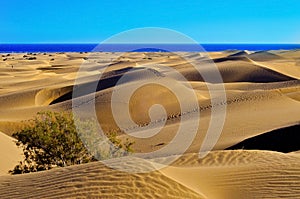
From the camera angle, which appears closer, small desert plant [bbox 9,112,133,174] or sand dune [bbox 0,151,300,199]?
sand dune [bbox 0,151,300,199]

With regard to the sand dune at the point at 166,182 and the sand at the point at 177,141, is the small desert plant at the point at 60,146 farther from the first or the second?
the sand dune at the point at 166,182

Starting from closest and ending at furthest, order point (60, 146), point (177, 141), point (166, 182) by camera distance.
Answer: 1. point (166, 182)
2. point (60, 146)
3. point (177, 141)

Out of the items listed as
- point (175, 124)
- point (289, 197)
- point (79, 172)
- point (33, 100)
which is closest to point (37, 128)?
point (79, 172)

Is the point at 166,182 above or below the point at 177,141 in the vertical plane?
above

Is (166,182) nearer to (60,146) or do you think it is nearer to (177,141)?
(60,146)

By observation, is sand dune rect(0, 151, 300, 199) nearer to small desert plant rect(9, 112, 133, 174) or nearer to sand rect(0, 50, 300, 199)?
sand rect(0, 50, 300, 199)

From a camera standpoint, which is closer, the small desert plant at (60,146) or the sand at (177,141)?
the sand at (177,141)

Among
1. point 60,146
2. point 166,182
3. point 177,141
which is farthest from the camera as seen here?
point 177,141

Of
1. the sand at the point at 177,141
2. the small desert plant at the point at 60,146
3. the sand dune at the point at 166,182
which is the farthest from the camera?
the small desert plant at the point at 60,146

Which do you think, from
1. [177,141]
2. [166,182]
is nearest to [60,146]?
[166,182]

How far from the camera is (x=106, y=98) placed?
982 inches

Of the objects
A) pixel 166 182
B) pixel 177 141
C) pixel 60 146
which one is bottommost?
pixel 177 141

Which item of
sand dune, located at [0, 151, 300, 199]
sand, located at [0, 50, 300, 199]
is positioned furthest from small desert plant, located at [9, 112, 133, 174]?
sand dune, located at [0, 151, 300, 199]

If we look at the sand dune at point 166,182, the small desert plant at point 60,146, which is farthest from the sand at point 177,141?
the small desert plant at point 60,146
